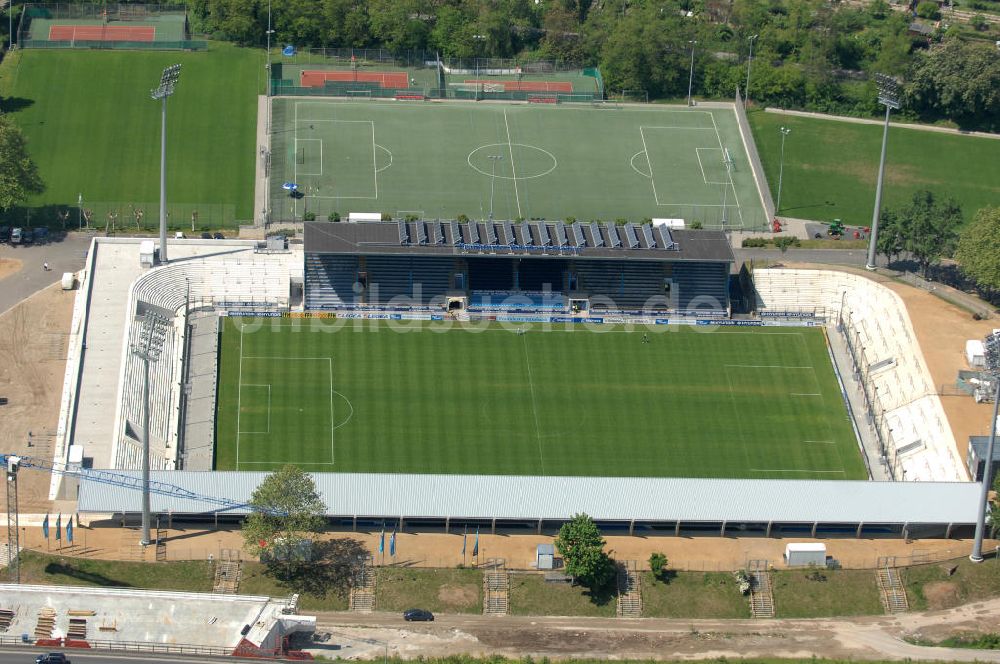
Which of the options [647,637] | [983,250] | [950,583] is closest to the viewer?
[647,637]

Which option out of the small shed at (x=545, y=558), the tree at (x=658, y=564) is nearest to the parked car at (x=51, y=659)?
the small shed at (x=545, y=558)

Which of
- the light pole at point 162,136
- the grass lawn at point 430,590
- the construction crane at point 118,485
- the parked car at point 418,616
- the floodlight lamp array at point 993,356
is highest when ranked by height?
the light pole at point 162,136

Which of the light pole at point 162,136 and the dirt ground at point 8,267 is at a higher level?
the light pole at point 162,136

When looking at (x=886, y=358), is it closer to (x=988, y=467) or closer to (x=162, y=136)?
(x=988, y=467)

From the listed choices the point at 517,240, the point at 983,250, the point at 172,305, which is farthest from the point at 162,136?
the point at 983,250

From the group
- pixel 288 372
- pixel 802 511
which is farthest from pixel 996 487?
pixel 288 372

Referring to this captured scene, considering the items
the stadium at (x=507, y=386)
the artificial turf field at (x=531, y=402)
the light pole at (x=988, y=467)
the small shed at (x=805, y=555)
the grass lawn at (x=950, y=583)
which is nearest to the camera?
the light pole at (x=988, y=467)

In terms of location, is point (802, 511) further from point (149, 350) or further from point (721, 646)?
point (149, 350)

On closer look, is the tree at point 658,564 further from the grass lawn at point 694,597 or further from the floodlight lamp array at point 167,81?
the floodlight lamp array at point 167,81
